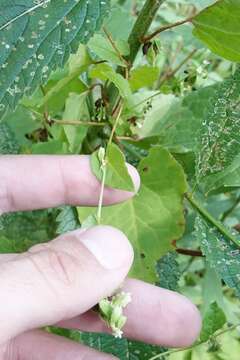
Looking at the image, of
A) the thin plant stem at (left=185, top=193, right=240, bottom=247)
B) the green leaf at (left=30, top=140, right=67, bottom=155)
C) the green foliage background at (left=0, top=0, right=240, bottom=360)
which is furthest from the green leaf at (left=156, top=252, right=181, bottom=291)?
the green leaf at (left=30, top=140, right=67, bottom=155)

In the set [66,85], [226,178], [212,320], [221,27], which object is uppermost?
[221,27]

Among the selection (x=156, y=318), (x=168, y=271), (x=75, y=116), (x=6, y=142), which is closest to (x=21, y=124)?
(x=6, y=142)

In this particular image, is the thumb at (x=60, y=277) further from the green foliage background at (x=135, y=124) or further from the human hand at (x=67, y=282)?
the green foliage background at (x=135, y=124)

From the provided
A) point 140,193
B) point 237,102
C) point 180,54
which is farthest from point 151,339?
point 180,54

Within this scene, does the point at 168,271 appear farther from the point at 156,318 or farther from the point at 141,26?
the point at 141,26

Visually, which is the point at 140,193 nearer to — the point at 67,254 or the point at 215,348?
the point at 67,254

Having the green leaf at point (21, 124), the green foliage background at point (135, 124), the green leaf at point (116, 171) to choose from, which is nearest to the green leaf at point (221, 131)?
the green foliage background at point (135, 124)
